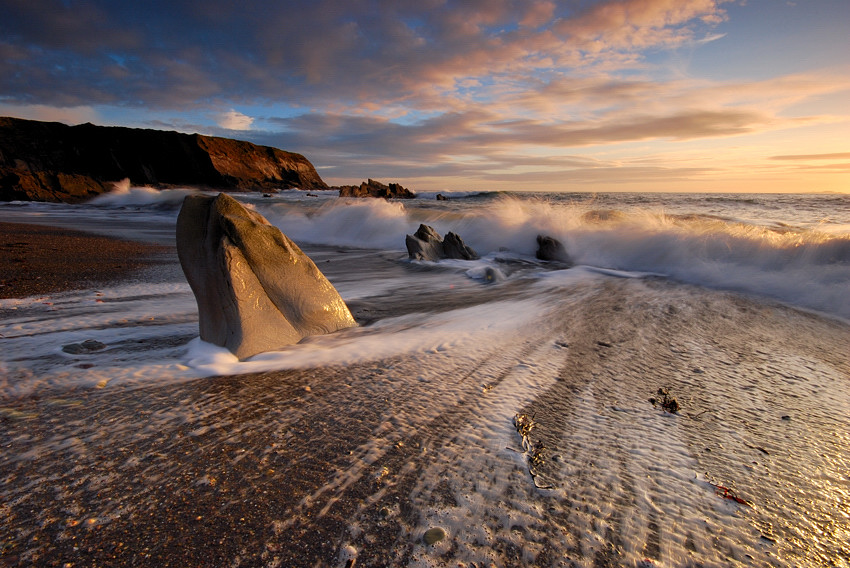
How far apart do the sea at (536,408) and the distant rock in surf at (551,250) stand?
3289 mm

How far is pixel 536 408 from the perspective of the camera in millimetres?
1905

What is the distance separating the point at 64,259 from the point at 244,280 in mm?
5186

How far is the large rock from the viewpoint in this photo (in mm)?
2527

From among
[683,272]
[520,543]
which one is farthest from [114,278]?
[683,272]

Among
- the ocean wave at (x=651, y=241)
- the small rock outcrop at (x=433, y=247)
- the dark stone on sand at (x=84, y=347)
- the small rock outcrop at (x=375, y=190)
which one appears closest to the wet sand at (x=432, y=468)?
the dark stone on sand at (x=84, y=347)

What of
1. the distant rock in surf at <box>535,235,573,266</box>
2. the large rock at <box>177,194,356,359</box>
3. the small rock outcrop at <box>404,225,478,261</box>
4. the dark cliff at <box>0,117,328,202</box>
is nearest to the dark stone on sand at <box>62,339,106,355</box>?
the large rock at <box>177,194,356,359</box>

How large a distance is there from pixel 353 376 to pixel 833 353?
338 centimetres

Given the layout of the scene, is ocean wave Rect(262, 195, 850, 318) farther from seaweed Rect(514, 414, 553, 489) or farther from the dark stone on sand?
the dark stone on sand

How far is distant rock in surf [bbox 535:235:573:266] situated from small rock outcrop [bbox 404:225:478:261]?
1.39 m

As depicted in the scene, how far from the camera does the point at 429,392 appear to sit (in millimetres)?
2029

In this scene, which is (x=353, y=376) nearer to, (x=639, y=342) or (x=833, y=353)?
(x=639, y=342)

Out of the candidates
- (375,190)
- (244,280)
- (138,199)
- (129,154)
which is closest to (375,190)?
(375,190)

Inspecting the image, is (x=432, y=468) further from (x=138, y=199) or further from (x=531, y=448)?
(x=138, y=199)

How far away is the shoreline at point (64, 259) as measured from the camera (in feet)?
13.9
